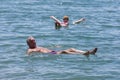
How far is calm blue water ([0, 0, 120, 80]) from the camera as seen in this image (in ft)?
46.9

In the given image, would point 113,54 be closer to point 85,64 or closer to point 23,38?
point 85,64

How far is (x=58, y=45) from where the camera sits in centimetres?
1922

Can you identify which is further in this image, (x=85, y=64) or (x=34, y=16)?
(x=34, y=16)

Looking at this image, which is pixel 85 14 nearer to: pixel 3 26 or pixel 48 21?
pixel 48 21

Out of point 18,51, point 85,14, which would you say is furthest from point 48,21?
point 18,51

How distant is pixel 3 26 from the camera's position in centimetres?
2569

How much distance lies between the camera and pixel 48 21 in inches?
1125

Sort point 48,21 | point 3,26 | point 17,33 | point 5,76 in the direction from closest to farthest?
point 5,76, point 17,33, point 3,26, point 48,21

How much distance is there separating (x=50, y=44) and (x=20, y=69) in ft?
16.0

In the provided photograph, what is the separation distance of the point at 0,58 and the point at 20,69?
1959 millimetres

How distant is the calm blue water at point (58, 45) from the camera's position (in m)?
14.3

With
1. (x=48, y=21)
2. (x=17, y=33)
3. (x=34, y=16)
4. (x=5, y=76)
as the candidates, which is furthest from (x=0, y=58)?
(x=34, y=16)

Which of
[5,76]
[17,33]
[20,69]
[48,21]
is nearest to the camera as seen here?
[5,76]

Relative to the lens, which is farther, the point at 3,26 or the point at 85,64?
the point at 3,26
